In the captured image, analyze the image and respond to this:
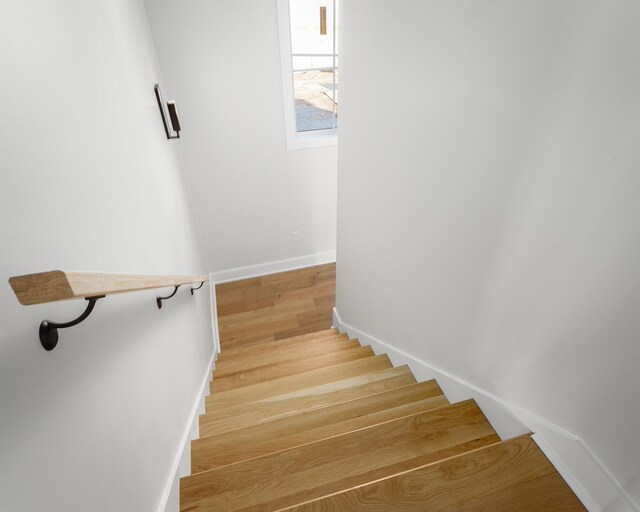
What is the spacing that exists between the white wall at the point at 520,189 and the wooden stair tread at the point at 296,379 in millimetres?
515

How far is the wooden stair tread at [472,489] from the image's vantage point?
1.07 m

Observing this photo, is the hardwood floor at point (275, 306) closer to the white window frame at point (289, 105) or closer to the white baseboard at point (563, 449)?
the white window frame at point (289, 105)

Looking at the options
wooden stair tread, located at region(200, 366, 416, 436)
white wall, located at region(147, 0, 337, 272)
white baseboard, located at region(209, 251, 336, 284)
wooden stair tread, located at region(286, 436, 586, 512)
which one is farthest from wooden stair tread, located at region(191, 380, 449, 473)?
white baseboard, located at region(209, 251, 336, 284)

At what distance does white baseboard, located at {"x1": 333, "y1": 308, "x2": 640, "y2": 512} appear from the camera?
96 centimetres

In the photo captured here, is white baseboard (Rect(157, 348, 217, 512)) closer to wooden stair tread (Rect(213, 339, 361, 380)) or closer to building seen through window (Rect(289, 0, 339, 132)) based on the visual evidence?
wooden stair tread (Rect(213, 339, 361, 380))

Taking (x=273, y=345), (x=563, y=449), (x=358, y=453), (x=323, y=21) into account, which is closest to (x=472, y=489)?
(x=563, y=449)

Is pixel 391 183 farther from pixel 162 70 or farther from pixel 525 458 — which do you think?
pixel 162 70

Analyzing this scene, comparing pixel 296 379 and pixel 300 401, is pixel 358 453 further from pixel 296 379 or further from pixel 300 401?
pixel 296 379

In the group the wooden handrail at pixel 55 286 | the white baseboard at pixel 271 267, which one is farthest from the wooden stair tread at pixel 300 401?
the white baseboard at pixel 271 267

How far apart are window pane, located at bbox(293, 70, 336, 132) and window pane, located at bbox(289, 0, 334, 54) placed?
0.19m

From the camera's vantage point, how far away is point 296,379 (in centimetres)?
216

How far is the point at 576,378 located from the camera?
1.00 meters

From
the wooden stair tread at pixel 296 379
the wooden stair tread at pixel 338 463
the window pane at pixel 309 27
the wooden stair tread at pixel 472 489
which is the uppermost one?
the window pane at pixel 309 27

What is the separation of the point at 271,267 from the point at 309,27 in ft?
7.73
